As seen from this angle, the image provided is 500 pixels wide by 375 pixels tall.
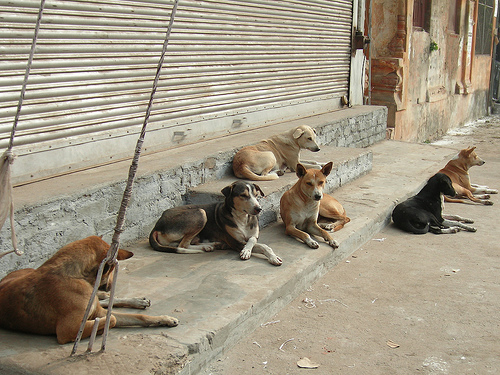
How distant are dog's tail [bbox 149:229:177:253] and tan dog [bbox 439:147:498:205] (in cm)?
523

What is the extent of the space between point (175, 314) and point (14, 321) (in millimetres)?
1066

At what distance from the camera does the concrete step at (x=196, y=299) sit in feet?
10.2

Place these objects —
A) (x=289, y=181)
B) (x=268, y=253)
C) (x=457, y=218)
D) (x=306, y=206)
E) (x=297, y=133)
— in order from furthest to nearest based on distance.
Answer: (x=297, y=133) → (x=457, y=218) → (x=289, y=181) → (x=306, y=206) → (x=268, y=253)

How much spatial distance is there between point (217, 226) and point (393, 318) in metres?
1.96

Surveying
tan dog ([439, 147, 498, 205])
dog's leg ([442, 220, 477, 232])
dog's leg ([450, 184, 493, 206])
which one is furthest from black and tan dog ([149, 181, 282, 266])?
tan dog ([439, 147, 498, 205])

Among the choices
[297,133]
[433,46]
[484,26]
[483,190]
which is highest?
[484,26]

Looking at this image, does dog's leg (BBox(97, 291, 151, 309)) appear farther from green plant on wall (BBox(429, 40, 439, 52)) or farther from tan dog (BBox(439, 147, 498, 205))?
green plant on wall (BBox(429, 40, 439, 52))

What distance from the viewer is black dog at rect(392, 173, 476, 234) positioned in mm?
6766

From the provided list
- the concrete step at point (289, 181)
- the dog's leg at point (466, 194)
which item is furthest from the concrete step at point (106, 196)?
the dog's leg at point (466, 194)

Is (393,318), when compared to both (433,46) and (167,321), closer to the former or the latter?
(167,321)

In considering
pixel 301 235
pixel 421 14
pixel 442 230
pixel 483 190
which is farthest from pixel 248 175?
pixel 421 14

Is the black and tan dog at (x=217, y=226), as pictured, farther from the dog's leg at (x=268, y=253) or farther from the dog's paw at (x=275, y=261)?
the dog's paw at (x=275, y=261)

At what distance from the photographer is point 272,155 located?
715cm

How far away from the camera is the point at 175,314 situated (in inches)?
149
